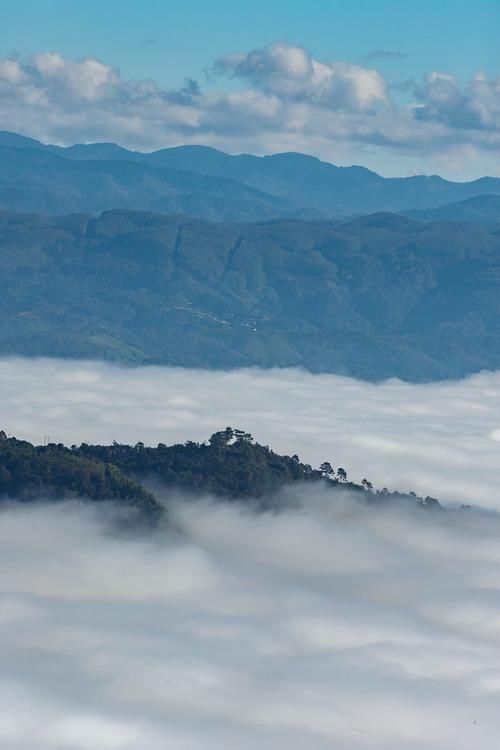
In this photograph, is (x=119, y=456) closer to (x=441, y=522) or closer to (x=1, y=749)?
(x=441, y=522)

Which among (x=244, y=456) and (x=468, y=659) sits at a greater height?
(x=244, y=456)

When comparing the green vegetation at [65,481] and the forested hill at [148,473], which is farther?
the forested hill at [148,473]

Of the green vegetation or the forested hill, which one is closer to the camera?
the green vegetation

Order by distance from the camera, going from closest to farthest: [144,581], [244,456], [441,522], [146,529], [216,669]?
[216,669] < [144,581] < [146,529] < [244,456] < [441,522]

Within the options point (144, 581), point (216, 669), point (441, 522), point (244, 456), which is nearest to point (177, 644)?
point (216, 669)

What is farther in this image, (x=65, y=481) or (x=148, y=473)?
(x=148, y=473)

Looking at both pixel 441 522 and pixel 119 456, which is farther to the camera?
pixel 441 522

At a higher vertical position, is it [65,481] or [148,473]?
[148,473]

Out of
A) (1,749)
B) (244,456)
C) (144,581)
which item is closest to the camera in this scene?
(1,749)
